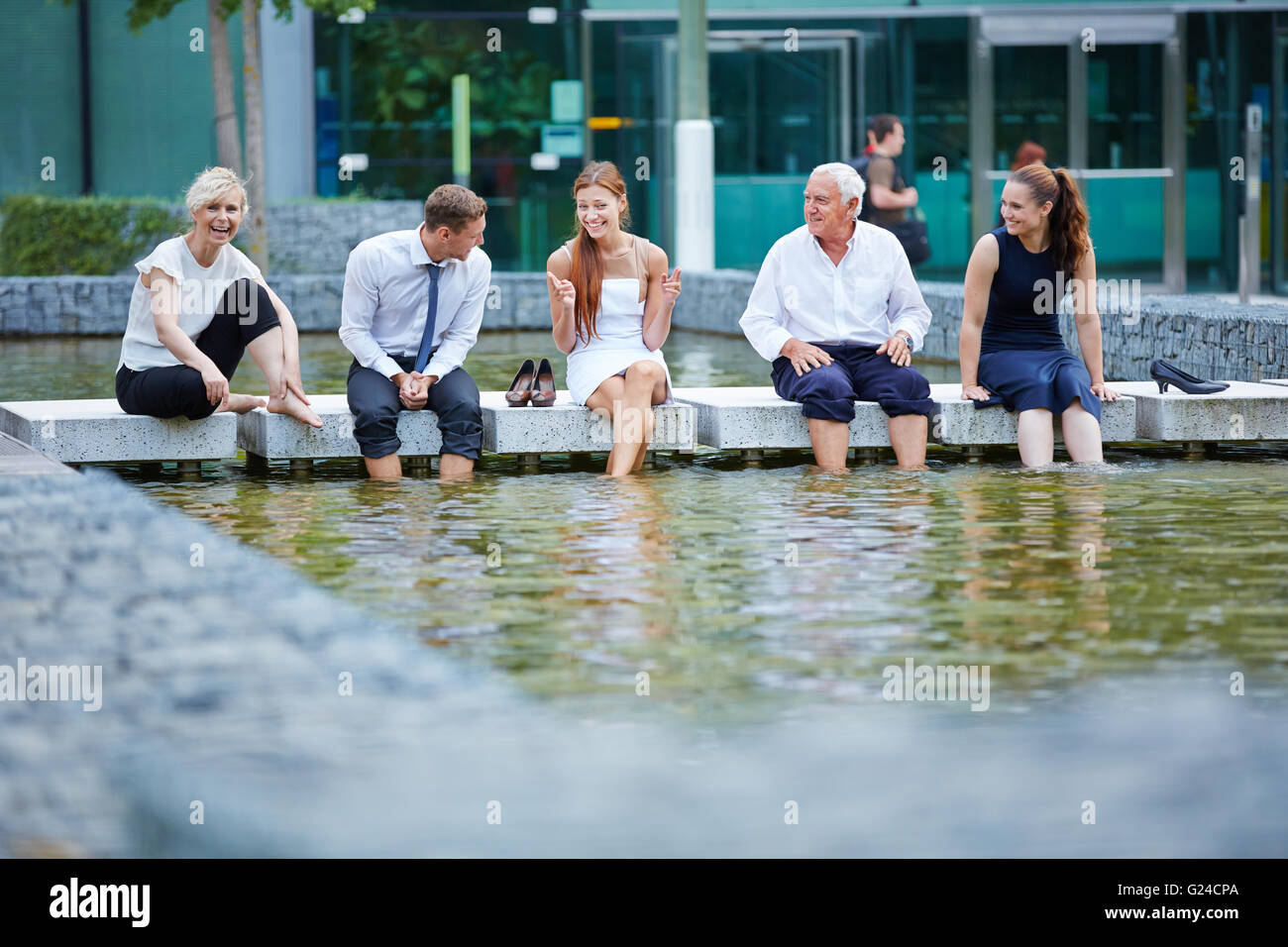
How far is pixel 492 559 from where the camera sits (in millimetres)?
6664

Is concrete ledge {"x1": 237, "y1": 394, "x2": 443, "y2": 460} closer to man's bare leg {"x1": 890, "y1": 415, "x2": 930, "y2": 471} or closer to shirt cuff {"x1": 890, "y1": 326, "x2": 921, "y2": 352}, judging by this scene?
man's bare leg {"x1": 890, "y1": 415, "x2": 930, "y2": 471}

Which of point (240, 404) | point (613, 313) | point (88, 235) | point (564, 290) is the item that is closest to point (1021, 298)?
point (613, 313)

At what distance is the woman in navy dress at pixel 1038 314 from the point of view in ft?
29.3

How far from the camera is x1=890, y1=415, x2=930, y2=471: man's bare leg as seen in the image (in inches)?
354

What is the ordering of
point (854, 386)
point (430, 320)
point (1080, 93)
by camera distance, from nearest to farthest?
A: 1. point (430, 320)
2. point (854, 386)
3. point (1080, 93)

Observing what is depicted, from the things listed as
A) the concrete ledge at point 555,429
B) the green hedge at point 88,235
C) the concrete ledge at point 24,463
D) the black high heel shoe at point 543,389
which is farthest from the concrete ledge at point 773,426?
the green hedge at point 88,235

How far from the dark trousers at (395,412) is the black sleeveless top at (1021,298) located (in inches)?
88.7

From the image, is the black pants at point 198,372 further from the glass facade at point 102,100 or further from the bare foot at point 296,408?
the glass facade at point 102,100

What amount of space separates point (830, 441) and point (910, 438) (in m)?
0.35

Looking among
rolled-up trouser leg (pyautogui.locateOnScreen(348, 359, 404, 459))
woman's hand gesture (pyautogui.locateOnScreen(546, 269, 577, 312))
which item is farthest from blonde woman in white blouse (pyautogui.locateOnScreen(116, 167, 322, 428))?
woman's hand gesture (pyautogui.locateOnScreen(546, 269, 577, 312))

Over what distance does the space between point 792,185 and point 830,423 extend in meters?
14.7

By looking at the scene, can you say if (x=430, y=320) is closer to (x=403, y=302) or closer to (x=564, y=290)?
(x=403, y=302)

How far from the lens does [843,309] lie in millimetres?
9195

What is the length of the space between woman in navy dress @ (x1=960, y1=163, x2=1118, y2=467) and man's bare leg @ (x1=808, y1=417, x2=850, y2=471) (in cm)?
62
